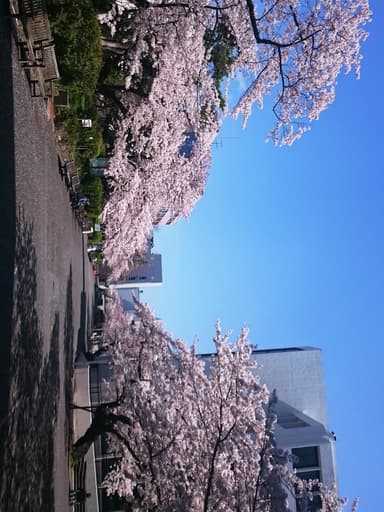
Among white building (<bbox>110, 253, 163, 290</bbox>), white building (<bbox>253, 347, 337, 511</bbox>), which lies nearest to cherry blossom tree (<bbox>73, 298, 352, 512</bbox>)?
white building (<bbox>253, 347, 337, 511</bbox>)

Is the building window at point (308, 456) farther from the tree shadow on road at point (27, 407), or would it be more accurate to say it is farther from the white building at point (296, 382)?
the tree shadow on road at point (27, 407)

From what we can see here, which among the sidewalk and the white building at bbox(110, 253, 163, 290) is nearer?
the sidewalk

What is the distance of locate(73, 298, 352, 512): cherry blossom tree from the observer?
1067 centimetres

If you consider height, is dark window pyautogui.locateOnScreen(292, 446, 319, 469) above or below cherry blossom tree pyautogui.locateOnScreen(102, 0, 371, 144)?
below

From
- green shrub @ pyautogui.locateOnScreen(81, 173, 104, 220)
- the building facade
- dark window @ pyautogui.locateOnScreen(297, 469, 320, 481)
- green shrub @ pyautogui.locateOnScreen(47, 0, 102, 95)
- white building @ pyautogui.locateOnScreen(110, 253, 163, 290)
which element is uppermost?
white building @ pyautogui.locateOnScreen(110, 253, 163, 290)

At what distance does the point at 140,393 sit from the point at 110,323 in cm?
767

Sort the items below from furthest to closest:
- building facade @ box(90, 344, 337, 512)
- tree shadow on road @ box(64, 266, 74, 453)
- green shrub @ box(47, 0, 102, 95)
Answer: building facade @ box(90, 344, 337, 512), tree shadow on road @ box(64, 266, 74, 453), green shrub @ box(47, 0, 102, 95)

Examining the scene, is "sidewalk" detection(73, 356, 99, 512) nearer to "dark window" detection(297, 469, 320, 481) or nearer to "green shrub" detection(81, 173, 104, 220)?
"green shrub" detection(81, 173, 104, 220)

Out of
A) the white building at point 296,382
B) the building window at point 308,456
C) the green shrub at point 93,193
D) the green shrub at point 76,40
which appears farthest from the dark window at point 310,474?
the green shrub at point 76,40

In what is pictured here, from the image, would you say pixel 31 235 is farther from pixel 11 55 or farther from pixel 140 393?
pixel 140 393

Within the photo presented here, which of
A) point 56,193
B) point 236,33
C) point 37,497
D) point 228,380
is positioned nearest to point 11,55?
point 56,193

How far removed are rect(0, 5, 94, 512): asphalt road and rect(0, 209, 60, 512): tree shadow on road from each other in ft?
0.05

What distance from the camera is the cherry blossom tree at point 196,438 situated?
35.0 ft

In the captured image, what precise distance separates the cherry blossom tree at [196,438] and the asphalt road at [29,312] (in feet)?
6.23
